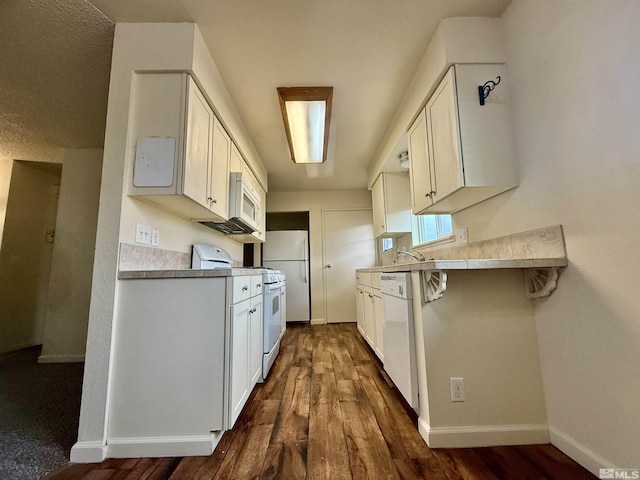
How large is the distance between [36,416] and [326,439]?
179 centimetres

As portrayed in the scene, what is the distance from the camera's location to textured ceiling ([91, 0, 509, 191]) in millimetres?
1500

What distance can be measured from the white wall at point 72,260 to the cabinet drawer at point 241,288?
2276mm

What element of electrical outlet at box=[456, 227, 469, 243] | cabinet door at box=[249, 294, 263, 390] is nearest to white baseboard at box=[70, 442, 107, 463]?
cabinet door at box=[249, 294, 263, 390]

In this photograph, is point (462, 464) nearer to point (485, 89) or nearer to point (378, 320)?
point (378, 320)

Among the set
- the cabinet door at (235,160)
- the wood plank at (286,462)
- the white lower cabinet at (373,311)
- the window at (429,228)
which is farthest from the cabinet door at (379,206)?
the wood plank at (286,462)

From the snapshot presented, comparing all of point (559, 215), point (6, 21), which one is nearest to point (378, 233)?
point (559, 215)

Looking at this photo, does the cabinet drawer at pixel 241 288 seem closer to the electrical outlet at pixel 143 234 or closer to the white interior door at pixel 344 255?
the electrical outlet at pixel 143 234

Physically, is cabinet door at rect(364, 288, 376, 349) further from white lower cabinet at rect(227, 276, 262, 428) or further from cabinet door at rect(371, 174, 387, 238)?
white lower cabinet at rect(227, 276, 262, 428)

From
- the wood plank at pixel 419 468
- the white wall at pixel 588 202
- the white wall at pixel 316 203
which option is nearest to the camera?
the white wall at pixel 588 202

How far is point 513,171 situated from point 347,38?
1350 mm

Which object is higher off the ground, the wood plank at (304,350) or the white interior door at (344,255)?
the white interior door at (344,255)

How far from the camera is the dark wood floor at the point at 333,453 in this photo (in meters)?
1.10

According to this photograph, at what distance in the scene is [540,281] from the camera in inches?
52.1

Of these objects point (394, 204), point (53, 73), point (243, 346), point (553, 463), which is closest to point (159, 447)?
point (243, 346)
